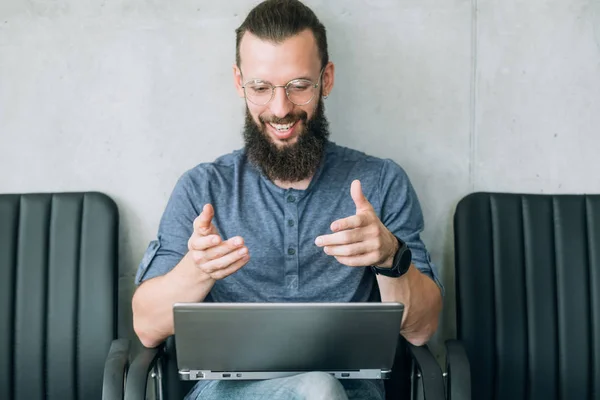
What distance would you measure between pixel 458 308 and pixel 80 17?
144 centimetres

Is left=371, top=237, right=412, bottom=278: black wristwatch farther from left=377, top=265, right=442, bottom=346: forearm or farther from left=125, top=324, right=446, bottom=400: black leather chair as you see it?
left=125, top=324, right=446, bottom=400: black leather chair

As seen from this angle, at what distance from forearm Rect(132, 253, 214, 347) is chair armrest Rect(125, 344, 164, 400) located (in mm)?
61

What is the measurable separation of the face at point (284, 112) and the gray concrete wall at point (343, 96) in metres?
0.28

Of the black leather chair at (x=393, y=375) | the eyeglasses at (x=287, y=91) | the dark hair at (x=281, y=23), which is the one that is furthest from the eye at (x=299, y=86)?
the black leather chair at (x=393, y=375)

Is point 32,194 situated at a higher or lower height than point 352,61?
lower

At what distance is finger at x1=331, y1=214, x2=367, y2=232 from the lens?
124 cm

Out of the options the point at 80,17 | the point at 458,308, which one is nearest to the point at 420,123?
the point at 458,308

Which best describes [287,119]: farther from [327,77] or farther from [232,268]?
[232,268]

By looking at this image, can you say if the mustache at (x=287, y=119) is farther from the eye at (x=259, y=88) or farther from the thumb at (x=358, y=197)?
the thumb at (x=358, y=197)

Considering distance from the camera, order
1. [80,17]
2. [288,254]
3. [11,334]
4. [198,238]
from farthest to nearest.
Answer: [80,17]
[11,334]
[288,254]
[198,238]

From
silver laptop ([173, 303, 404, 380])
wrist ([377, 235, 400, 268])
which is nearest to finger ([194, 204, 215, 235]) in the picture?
silver laptop ([173, 303, 404, 380])

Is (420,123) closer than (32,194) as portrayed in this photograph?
No

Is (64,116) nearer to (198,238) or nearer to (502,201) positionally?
(198,238)

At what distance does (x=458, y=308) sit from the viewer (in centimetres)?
185
